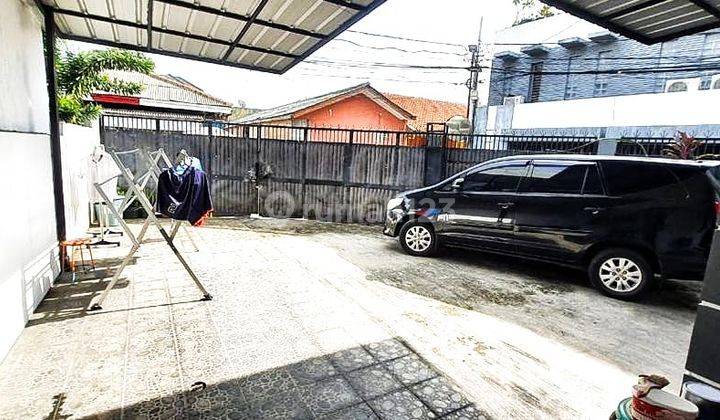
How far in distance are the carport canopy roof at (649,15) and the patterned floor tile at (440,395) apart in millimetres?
3146

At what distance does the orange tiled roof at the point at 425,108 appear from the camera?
21.9m

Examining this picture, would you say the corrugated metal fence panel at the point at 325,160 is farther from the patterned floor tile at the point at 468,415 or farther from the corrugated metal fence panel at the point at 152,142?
the patterned floor tile at the point at 468,415

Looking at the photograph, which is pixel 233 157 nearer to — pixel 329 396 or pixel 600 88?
pixel 329 396

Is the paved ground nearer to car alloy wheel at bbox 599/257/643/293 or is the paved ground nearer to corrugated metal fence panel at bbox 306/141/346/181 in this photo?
car alloy wheel at bbox 599/257/643/293

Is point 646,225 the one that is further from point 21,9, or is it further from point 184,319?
point 21,9

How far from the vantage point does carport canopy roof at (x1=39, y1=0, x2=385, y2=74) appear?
369cm

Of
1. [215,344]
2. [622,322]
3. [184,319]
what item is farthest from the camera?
[622,322]

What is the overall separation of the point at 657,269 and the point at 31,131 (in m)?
6.85

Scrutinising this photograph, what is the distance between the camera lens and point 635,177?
14.7 ft

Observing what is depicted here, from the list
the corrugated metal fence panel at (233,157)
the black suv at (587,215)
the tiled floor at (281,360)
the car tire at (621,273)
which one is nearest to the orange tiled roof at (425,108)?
the corrugated metal fence panel at (233,157)

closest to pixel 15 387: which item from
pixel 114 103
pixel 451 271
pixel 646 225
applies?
pixel 451 271

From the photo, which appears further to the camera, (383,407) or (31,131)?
(31,131)

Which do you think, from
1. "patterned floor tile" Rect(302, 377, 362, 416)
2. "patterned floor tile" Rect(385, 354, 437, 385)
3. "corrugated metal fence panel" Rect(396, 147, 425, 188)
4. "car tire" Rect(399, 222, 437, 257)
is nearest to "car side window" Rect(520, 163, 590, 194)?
"car tire" Rect(399, 222, 437, 257)

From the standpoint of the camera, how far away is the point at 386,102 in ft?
53.7
